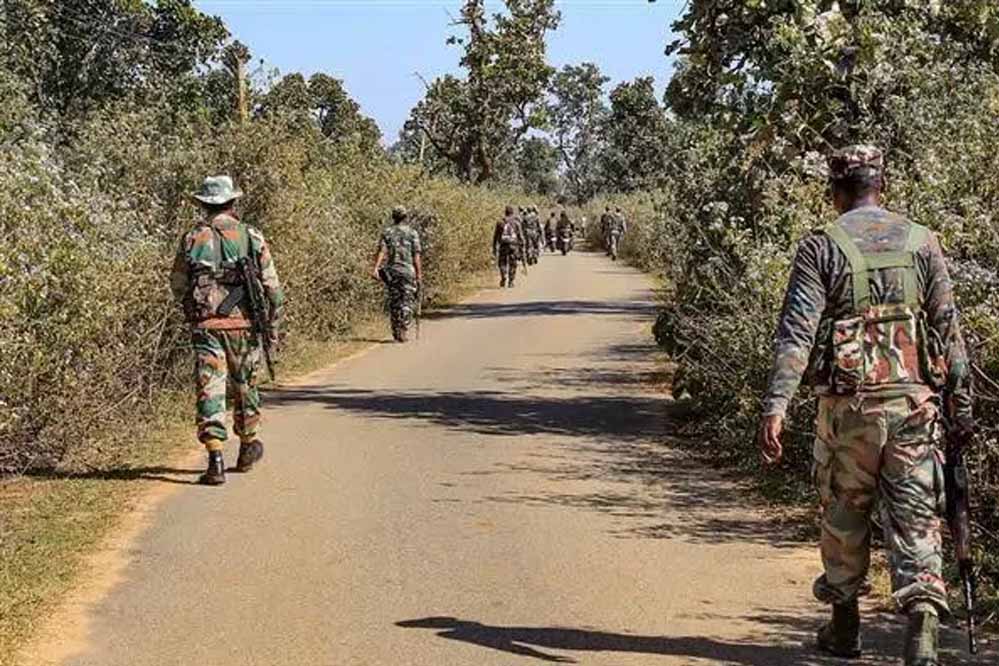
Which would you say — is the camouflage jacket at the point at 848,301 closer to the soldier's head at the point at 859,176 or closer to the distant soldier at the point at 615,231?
the soldier's head at the point at 859,176

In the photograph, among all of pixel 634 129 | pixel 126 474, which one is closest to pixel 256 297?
pixel 126 474

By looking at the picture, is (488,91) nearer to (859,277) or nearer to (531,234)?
(531,234)

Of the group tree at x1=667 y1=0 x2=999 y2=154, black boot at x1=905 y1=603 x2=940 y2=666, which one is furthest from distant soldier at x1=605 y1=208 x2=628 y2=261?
black boot at x1=905 y1=603 x2=940 y2=666

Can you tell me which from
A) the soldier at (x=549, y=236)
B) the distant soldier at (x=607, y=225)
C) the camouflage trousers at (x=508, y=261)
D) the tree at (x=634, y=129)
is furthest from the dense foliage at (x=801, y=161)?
the tree at (x=634, y=129)

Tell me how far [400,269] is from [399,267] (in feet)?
0.10

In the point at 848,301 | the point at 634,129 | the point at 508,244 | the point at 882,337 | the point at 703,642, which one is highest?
the point at 634,129

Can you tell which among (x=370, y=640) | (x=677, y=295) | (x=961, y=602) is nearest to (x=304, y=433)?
(x=677, y=295)

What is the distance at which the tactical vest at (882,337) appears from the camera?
4.95 m

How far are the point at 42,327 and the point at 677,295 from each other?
5952 mm

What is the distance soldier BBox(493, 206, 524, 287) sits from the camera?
30.7 metres

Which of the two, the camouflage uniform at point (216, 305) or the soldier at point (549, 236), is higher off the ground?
the soldier at point (549, 236)

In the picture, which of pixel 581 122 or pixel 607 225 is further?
pixel 581 122

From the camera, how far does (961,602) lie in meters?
5.99

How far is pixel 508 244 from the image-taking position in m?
31.1
